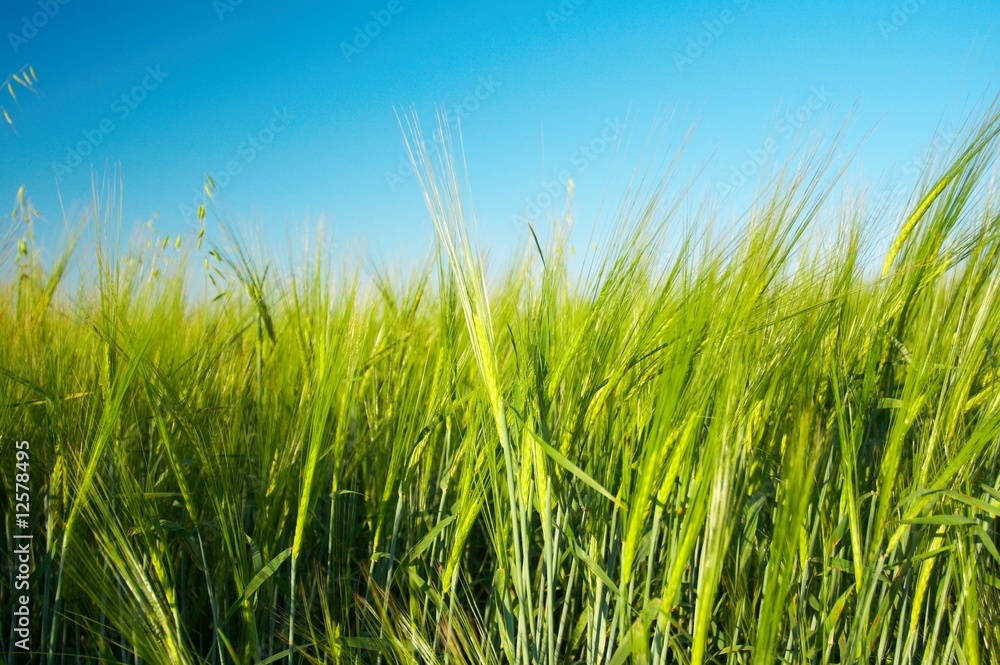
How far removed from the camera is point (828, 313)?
0.96 meters

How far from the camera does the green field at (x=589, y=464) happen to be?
2.92ft

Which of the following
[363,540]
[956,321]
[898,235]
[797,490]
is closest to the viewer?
[797,490]

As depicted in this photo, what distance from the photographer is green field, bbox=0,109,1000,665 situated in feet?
2.92

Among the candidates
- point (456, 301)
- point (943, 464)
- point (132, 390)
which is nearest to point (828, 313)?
point (943, 464)

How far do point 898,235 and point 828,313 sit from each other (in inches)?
14.6

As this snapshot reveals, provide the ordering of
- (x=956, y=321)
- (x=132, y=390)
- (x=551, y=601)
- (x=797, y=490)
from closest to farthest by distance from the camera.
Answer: (x=797, y=490), (x=551, y=601), (x=956, y=321), (x=132, y=390)

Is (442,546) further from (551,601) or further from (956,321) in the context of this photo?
(956,321)

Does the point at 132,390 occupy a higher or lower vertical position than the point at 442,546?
higher

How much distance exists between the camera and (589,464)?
0.99 meters

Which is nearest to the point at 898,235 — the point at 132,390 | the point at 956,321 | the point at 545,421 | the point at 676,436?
the point at 956,321

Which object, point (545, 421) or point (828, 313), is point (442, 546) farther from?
point (828, 313)

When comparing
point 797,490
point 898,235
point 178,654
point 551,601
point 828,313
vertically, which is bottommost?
point 178,654

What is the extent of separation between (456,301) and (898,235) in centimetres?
83

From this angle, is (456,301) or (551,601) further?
(456,301)
